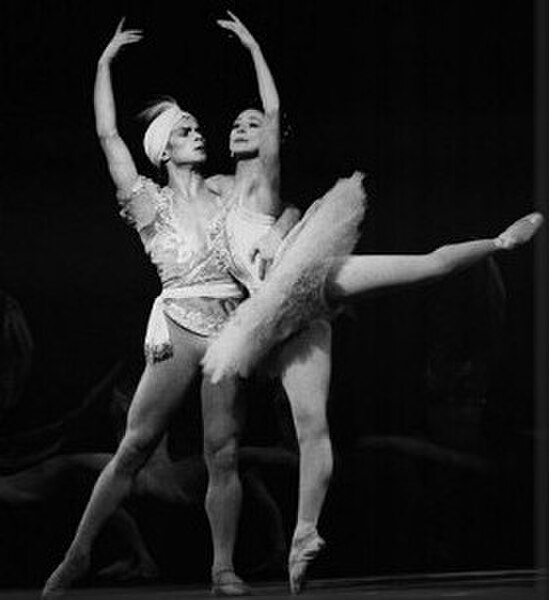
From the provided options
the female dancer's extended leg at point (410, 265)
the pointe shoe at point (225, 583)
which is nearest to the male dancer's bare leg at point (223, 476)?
the pointe shoe at point (225, 583)

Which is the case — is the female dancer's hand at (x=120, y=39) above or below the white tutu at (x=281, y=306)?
above

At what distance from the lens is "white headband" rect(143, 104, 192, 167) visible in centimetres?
638

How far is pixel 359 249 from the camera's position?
6.35 meters

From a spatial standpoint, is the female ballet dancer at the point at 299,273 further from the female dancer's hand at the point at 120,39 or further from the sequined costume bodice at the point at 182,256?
the female dancer's hand at the point at 120,39

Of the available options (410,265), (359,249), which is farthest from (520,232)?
(359,249)

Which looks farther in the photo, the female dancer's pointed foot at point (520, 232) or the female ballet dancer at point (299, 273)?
the female dancer's pointed foot at point (520, 232)

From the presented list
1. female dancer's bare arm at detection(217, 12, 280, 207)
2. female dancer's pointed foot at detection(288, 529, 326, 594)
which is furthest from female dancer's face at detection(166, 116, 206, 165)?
female dancer's pointed foot at detection(288, 529, 326, 594)

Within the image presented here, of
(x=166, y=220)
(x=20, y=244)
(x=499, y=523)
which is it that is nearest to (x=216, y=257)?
(x=166, y=220)

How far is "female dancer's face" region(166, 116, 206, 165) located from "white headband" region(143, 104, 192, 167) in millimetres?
15

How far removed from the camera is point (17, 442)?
6.30 metres

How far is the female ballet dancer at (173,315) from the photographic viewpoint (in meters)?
6.28

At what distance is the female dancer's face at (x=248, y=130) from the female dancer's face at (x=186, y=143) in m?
0.11

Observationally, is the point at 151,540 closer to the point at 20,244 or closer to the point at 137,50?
the point at 20,244

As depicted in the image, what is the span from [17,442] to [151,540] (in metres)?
0.56
